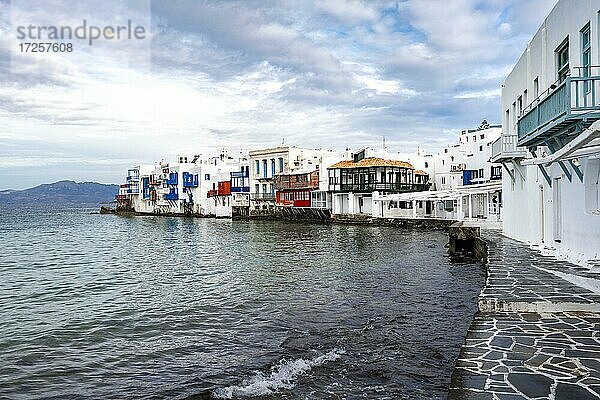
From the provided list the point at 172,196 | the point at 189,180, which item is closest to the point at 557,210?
the point at 189,180

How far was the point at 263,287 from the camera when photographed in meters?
18.8

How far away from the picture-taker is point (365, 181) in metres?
61.2

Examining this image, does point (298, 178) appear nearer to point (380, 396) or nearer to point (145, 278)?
point (145, 278)

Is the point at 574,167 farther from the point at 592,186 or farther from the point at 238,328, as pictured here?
the point at 238,328

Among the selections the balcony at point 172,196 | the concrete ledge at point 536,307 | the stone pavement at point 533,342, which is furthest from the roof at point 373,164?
the concrete ledge at point 536,307

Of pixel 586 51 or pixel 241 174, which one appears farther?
pixel 241 174

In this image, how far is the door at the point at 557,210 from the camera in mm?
15393

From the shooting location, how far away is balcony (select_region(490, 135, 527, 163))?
1906cm

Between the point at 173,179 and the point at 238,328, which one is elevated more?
the point at 173,179

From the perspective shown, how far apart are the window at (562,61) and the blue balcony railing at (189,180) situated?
7951cm

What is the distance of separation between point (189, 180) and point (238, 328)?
266ft

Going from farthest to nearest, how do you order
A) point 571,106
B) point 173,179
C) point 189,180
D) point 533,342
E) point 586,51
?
point 173,179, point 189,180, point 586,51, point 571,106, point 533,342

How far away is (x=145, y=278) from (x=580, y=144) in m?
18.1

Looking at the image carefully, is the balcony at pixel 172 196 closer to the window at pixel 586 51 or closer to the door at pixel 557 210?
the door at pixel 557 210
